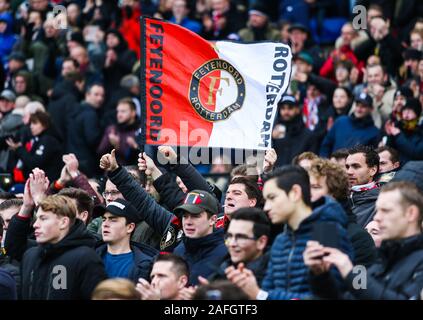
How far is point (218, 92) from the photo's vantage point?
1022 cm

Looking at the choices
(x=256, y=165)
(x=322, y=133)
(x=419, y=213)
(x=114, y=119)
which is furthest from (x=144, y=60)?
(x=114, y=119)

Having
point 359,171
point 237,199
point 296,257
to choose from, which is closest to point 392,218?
point 296,257

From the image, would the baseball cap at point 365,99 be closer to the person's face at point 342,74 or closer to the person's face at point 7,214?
the person's face at point 342,74

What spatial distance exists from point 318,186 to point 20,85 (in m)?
9.73

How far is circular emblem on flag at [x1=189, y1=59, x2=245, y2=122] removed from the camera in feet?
33.5

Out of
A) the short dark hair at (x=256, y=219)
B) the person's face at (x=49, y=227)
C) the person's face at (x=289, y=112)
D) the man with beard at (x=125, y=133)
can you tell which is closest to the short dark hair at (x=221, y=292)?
the short dark hair at (x=256, y=219)

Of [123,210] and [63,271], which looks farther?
[123,210]

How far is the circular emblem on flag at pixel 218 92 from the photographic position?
10.2 metres

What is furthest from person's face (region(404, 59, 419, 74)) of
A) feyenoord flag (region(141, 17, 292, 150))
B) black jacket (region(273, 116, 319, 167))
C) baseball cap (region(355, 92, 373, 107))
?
feyenoord flag (region(141, 17, 292, 150))

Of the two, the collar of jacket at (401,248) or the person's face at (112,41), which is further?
the person's face at (112,41)

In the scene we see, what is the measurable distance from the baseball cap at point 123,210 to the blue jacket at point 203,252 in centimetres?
61

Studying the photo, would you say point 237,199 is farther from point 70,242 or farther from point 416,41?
point 416,41

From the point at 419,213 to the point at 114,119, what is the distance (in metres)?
9.04
